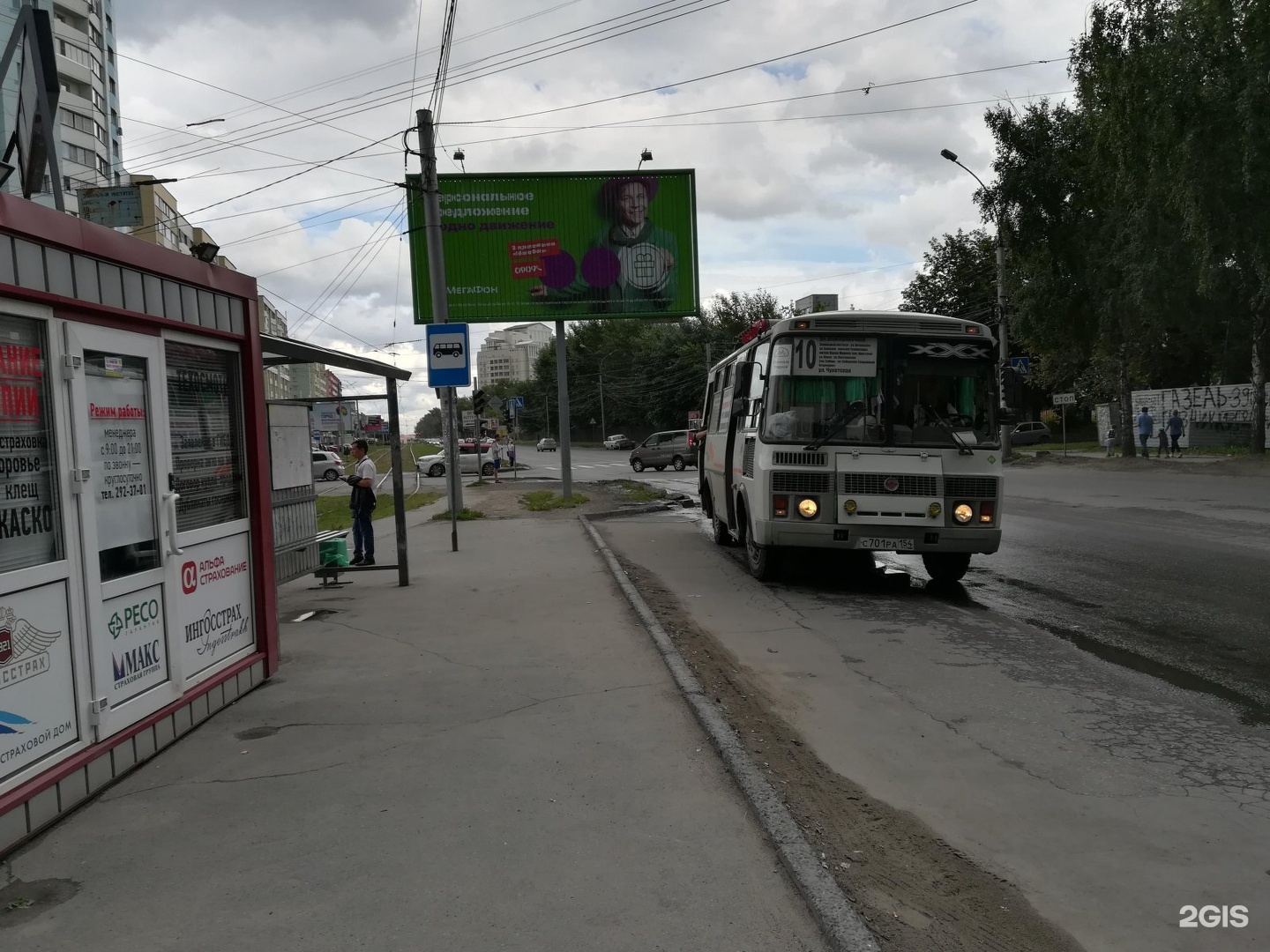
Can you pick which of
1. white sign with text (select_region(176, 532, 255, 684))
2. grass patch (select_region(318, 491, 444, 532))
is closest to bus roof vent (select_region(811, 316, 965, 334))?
white sign with text (select_region(176, 532, 255, 684))

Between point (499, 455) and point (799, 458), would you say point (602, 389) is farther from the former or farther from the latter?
point (799, 458)

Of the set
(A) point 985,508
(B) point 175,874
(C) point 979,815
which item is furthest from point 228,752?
(A) point 985,508

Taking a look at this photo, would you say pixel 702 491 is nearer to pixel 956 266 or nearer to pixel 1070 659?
pixel 1070 659

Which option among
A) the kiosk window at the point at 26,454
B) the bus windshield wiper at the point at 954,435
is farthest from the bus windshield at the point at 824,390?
the kiosk window at the point at 26,454

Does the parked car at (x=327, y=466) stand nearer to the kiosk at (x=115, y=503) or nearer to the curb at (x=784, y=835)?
the kiosk at (x=115, y=503)

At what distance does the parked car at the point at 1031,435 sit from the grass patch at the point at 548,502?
36.7 m

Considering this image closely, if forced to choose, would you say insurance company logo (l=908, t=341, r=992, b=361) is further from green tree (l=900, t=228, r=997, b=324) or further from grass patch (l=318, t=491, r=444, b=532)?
green tree (l=900, t=228, r=997, b=324)

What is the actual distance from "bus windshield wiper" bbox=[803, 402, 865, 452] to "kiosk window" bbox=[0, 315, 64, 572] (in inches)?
262

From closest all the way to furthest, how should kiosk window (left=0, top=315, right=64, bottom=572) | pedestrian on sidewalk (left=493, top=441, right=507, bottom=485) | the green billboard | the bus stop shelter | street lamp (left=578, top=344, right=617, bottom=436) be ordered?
kiosk window (left=0, top=315, right=64, bottom=572), the bus stop shelter, the green billboard, pedestrian on sidewalk (left=493, top=441, right=507, bottom=485), street lamp (left=578, top=344, right=617, bottom=436)

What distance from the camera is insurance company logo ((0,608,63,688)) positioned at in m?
3.96

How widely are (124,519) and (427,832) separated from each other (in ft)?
7.76

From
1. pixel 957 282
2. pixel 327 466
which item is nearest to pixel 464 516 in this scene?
pixel 327 466

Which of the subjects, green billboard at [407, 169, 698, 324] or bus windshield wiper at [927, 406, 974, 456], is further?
green billboard at [407, 169, 698, 324]

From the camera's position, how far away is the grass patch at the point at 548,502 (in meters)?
22.6
